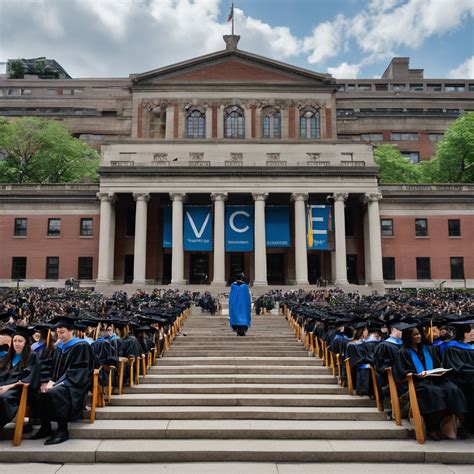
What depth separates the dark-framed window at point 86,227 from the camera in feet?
142

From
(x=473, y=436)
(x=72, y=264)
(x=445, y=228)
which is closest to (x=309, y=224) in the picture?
(x=445, y=228)

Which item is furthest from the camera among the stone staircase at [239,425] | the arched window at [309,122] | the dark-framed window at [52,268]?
the arched window at [309,122]

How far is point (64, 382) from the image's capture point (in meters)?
8.16

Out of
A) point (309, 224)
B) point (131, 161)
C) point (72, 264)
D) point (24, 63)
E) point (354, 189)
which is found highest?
point (24, 63)

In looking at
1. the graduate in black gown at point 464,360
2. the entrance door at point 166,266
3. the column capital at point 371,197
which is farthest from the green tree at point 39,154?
the graduate in black gown at point 464,360

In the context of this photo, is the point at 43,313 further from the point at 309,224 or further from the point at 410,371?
the point at 309,224

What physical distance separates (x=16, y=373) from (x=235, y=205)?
1368 inches

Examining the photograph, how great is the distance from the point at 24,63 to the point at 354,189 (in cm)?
8000

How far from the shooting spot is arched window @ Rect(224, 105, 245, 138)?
2003 inches

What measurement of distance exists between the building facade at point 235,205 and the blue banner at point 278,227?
93mm

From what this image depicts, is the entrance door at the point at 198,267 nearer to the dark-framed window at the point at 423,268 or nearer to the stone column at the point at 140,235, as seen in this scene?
the stone column at the point at 140,235

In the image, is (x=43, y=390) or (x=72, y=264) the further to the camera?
(x=72, y=264)

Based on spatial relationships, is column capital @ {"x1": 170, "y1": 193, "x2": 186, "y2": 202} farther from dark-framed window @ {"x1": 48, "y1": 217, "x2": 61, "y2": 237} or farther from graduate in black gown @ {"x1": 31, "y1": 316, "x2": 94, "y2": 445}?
graduate in black gown @ {"x1": 31, "y1": 316, "x2": 94, "y2": 445}

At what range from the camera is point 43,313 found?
63.4ft
